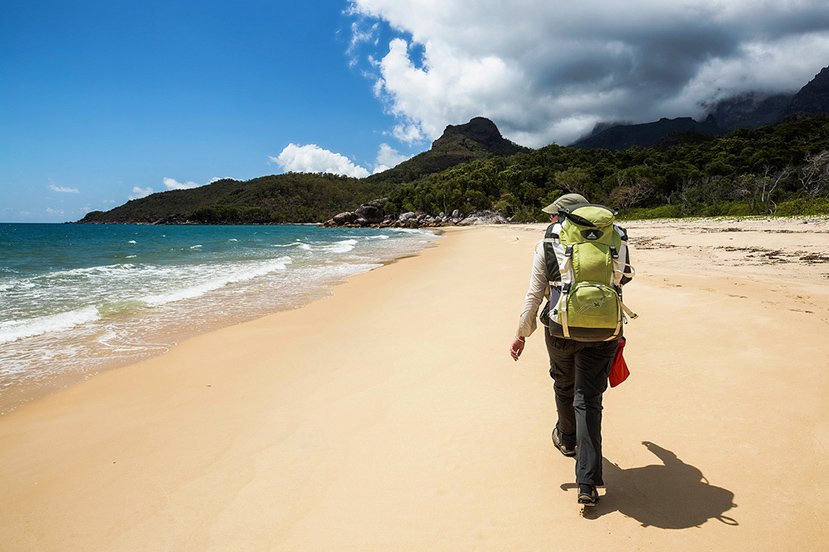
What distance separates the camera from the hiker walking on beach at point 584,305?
2424 mm

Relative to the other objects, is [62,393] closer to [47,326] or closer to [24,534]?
[24,534]

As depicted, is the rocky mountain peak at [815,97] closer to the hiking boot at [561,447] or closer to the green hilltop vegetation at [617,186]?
the green hilltop vegetation at [617,186]

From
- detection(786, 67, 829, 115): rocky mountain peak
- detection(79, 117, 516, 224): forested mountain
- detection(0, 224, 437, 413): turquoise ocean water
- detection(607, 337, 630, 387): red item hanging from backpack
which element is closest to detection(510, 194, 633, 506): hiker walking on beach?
detection(607, 337, 630, 387): red item hanging from backpack

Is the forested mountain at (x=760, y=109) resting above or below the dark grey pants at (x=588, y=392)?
above

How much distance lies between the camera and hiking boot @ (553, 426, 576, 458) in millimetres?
3111

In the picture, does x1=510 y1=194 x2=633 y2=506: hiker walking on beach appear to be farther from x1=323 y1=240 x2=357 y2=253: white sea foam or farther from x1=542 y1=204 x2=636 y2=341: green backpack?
x1=323 y1=240 x2=357 y2=253: white sea foam

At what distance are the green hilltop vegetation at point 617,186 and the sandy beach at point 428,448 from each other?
1266 inches

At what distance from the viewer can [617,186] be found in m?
62.8

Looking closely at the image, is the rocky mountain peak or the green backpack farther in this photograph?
the rocky mountain peak

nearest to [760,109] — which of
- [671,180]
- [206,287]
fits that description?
[671,180]

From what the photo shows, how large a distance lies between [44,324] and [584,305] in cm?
1062

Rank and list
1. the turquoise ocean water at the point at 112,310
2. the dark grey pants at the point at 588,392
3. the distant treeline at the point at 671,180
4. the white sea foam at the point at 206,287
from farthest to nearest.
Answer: the distant treeline at the point at 671,180 < the white sea foam at the point at 206,287 < the turquoise ocean water at the point at 112,310 < the dark grey pants at the point at 588,392

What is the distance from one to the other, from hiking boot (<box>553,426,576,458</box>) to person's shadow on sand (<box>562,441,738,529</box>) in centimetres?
24

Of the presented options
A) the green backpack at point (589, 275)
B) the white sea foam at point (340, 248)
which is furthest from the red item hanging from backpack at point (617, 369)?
the white sea foam at point (340, 248)
